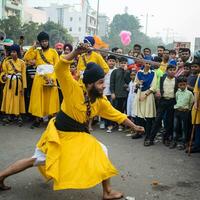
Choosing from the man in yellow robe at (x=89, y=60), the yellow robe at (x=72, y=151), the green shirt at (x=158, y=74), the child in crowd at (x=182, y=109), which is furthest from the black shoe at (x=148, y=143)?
the yellow robe at (x=72, y=151)

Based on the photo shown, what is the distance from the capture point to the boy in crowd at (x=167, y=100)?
23.2ft

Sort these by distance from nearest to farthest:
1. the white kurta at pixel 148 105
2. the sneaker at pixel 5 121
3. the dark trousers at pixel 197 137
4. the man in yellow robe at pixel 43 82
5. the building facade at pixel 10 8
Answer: the dark trousers at pixel 197 137 → the white kurta at pixel 148 105 → the man in yellow robe at pixel 43 82 → the sneaker at pixel 5 121 → the building facade at pixel 10 8

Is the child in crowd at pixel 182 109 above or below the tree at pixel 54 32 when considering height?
below

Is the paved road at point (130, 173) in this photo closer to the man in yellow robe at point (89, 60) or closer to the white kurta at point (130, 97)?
the white kurta at point (130, 97)

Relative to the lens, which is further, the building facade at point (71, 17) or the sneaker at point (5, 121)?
the building facade at point (71, 17)

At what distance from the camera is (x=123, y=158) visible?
623 cm

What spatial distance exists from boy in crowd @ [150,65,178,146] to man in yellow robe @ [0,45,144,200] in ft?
9.34

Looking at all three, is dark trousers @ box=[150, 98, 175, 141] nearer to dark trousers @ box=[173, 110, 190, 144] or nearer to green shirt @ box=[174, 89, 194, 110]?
dark trousers @ box=[173, 110, 190, 144]

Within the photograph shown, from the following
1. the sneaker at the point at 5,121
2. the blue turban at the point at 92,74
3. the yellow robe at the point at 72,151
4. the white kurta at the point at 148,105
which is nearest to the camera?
the yellow robe at the point at 72,151

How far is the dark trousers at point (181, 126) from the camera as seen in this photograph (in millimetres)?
6930

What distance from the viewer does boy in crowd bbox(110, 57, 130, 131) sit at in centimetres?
857

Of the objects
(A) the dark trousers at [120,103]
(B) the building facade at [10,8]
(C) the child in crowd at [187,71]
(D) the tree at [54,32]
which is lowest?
(A) the dark trousers at [120,103]

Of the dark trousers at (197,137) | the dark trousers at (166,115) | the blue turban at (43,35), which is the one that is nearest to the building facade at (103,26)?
the blue turban at (43,35)

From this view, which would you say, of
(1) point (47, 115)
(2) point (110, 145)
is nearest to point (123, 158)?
(2) point (110, 145)
